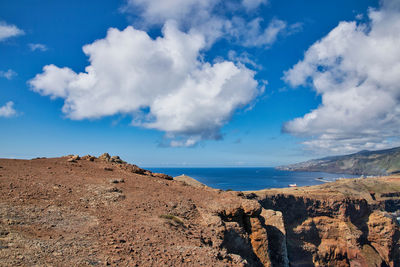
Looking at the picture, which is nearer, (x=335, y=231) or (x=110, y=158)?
(x=110, y=158)

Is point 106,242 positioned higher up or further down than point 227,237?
higher up

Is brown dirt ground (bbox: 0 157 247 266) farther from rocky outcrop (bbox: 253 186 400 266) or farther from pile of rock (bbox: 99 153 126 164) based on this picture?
rocky outcrop (bbox: 253 186 400 266)

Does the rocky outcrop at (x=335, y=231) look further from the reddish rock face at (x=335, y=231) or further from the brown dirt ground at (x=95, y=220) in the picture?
the brown dirt ground at (x=95, y=220)

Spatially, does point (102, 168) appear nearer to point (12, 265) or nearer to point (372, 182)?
point (12, 265)

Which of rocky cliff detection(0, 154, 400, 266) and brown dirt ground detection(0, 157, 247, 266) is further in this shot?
rocky cliff detection(0, 154, 400, 266)

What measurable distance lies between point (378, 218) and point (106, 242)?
52.0m

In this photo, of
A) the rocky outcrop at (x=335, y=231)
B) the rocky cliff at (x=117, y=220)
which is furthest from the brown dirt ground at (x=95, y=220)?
the rocky outcrop at (x=335, y=231)

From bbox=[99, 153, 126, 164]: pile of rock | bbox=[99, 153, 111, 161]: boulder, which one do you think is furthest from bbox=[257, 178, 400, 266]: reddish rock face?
bbox=[99, 153, 111, 161]: boulder

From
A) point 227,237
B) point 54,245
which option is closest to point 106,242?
point 54,245

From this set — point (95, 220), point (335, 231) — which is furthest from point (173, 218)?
point (335, 231)

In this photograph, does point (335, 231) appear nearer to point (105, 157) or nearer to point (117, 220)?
point (105, 157)

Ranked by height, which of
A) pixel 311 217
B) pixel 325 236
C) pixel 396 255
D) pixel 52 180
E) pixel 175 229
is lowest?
pixel 396 255

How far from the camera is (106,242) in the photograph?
35.5 feet

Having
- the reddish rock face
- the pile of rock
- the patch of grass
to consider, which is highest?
the pile of rock
